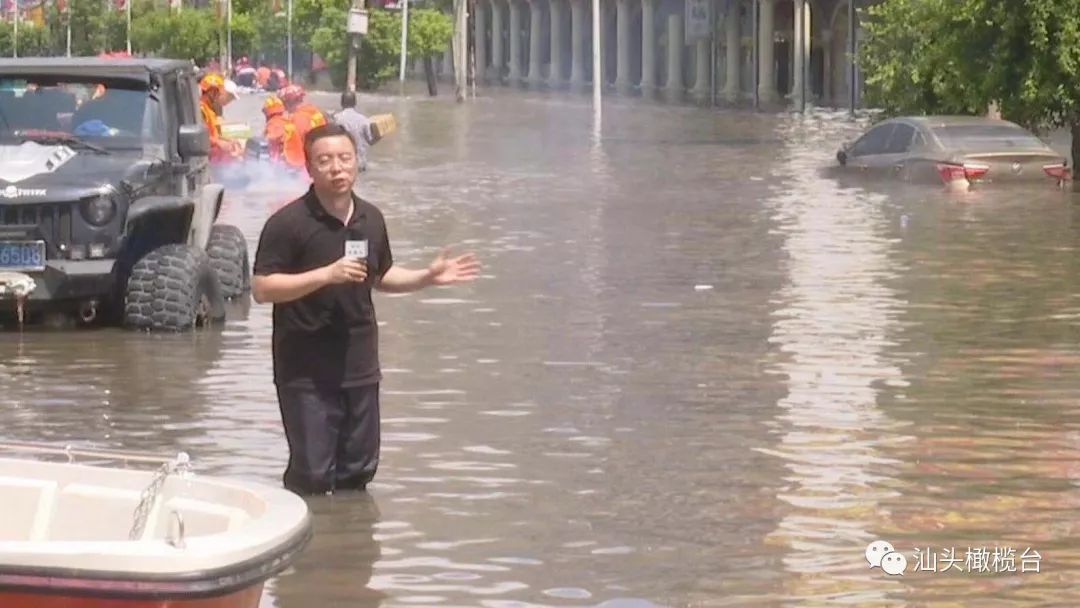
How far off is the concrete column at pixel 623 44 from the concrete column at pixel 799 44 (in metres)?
21.6

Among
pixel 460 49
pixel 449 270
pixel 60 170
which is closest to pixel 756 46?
pixel 460 49

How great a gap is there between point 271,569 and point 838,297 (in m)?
12.6

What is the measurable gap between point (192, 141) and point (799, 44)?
62.7 metres

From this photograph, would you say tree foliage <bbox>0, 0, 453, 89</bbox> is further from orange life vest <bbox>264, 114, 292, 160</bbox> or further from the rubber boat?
the rubber boat

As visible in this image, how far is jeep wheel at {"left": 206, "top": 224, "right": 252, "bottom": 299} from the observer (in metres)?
18.0

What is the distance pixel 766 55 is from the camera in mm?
83312

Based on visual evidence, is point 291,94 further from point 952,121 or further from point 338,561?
point 338,561

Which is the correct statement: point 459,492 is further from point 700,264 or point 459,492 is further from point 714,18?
point 714,18

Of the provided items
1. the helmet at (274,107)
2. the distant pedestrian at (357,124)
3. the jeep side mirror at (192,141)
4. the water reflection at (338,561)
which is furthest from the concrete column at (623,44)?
the water reflection at (338,561)

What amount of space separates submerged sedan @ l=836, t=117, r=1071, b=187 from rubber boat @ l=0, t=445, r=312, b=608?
83.3 ft

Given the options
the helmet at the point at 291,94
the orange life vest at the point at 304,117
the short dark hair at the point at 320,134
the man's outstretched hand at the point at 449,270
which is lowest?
the orange life vest at the point at 304,117

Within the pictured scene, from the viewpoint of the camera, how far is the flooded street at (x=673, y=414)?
882 centimetres

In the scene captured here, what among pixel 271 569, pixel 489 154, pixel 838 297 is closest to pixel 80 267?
pixel 838 297

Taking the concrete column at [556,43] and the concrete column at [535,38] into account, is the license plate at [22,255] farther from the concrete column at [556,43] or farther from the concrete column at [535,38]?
the concrete column at [535,38]
